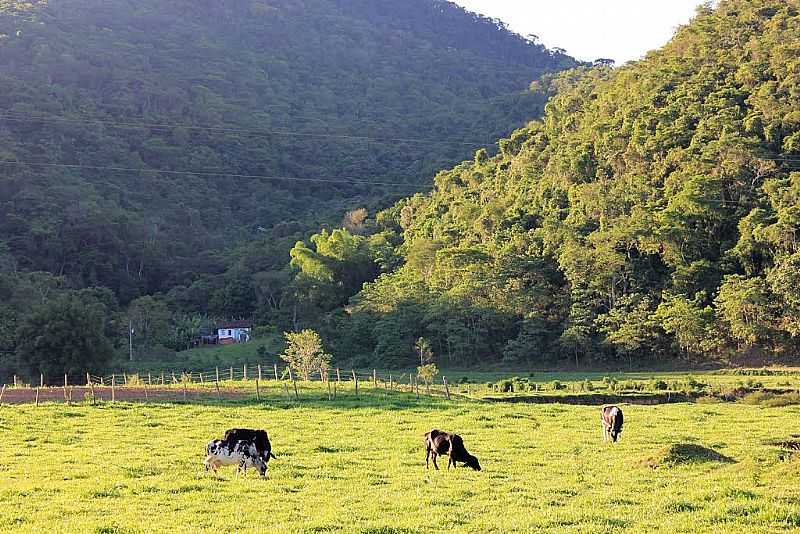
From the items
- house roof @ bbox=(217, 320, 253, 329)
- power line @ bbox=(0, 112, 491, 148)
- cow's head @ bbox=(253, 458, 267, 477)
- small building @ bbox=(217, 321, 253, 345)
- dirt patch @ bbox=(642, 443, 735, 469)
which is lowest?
dirt patch @ bbox=(642, 443, 735, 469)

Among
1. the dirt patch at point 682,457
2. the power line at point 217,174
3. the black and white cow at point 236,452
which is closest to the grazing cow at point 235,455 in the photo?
the black and white cow at point 236,452

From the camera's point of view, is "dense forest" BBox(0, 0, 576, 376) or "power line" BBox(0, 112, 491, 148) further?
"power line" BBox(0, 112, 491, 148)

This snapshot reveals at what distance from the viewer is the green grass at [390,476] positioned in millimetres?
11602

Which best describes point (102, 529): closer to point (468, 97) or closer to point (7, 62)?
point (7, 62)

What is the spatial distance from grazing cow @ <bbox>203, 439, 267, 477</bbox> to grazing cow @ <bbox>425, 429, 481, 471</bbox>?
338cm

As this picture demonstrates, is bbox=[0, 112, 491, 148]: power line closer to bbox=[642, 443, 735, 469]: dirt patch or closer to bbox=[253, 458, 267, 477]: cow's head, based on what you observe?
bbox=[253, 458, 267, 477]: cow's head

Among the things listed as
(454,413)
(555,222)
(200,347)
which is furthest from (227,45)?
(454,413)

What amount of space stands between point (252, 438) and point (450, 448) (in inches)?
152

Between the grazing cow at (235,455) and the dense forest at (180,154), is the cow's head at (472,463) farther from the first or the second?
the dense forest at (180,154)

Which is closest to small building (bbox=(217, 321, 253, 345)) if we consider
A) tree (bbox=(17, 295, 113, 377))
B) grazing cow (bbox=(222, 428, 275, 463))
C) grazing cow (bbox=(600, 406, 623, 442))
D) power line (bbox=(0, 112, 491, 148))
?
tree (bbox=(17, 295, 113, 377))

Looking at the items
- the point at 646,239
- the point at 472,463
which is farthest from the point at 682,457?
the point at 646,239

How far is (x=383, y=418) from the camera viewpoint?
87.9ft

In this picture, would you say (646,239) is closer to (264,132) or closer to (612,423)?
(612,423)

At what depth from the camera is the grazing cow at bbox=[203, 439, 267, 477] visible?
15.7 meters
